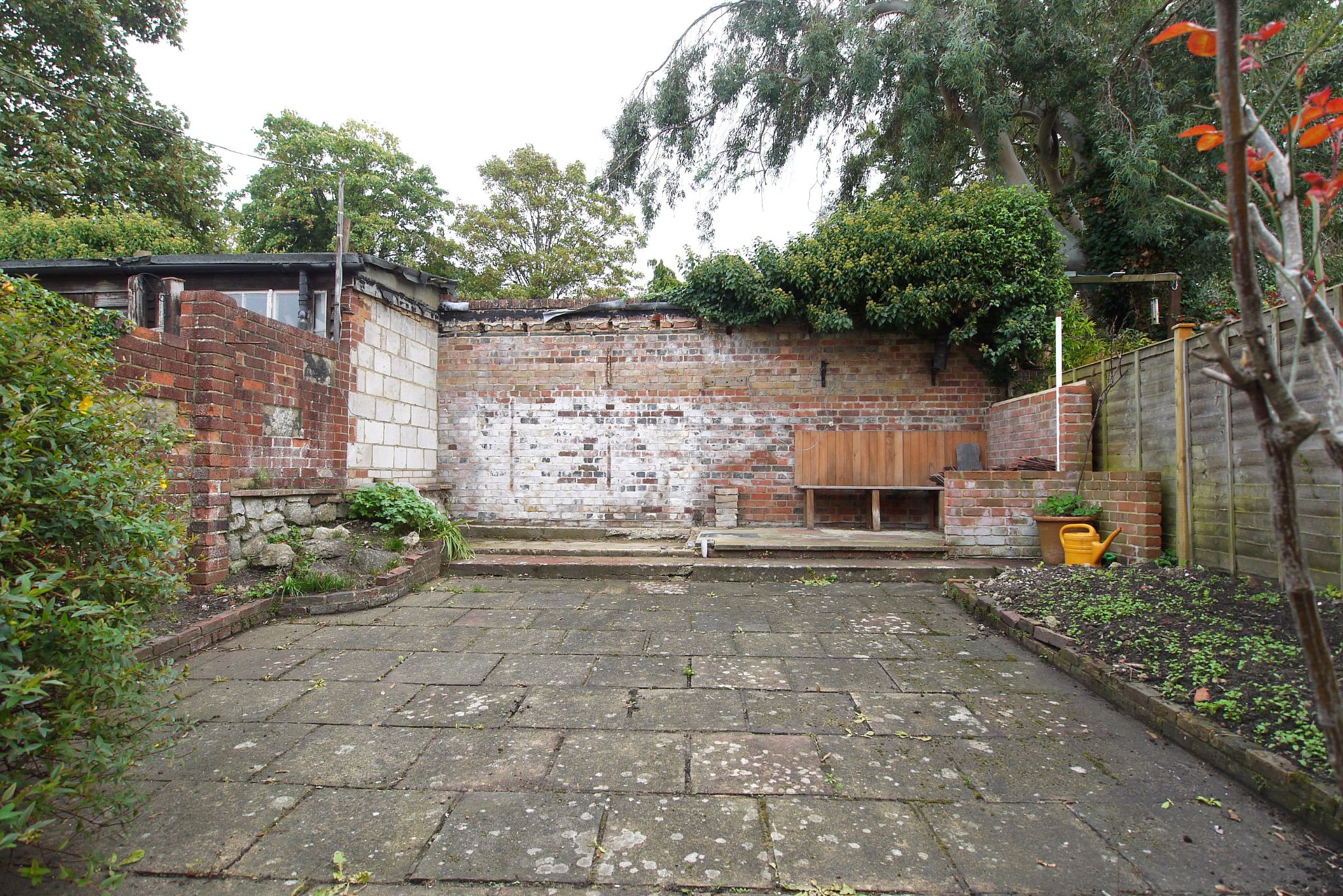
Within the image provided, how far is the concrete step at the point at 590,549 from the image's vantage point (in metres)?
6.29

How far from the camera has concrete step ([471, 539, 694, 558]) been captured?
629 cm

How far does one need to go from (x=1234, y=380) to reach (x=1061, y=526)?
4667mm

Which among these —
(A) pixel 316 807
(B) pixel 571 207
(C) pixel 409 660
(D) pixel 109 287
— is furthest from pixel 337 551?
(B) pixel 571 207

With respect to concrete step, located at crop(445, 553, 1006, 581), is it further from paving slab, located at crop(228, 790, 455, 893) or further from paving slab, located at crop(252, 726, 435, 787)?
paving slab, located at crop(228, 790, 455, 893)

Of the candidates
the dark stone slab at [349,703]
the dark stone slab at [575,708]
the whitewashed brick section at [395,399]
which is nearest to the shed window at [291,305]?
the whitewashed brick section at [395,399]

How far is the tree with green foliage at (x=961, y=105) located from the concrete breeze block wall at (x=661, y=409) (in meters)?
3.28

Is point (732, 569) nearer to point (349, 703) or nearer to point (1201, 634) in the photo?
point (1201, 634)

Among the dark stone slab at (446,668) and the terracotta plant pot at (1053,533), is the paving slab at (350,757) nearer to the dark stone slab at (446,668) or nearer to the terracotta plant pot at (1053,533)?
the dark stone slab at (446,668)

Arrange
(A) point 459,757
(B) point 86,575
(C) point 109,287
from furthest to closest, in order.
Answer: (C) point 109,287, (A) point 459,757, (B) point 86,575

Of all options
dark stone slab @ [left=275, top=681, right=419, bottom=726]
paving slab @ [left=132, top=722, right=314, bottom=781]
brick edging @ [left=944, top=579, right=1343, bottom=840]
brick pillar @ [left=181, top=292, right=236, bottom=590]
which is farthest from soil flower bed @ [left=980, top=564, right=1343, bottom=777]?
brick pillar @ [left=181, top=292, right=236, bottom=590]

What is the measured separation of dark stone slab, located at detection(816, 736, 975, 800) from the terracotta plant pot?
136 inches

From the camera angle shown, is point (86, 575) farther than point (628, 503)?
No

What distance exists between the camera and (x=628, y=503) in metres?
7.66

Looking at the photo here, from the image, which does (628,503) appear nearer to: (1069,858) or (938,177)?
(1069,858)
